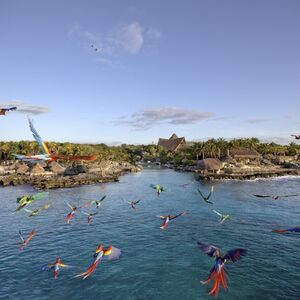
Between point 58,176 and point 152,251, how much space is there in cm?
5933

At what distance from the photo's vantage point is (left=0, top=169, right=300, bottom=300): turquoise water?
18.1m

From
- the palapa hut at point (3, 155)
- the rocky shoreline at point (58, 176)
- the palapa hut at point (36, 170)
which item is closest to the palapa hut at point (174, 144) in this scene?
the rocky shoreline at point (58, 176)

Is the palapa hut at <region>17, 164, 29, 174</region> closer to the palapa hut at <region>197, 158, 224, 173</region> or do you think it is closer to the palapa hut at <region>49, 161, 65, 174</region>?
the palapa hut at <region>49, 161, 65, 174</region>

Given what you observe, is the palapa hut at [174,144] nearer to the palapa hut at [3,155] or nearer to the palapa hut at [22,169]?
the palapa hut at [3,155]

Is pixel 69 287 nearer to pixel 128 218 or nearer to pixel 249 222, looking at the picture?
pixel 128 218

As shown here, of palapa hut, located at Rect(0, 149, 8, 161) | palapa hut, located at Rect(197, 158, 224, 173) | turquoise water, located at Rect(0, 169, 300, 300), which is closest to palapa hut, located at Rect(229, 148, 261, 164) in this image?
palapa hut, located at Rect(197, 158, 224, 173)

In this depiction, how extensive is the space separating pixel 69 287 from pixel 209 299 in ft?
27.5

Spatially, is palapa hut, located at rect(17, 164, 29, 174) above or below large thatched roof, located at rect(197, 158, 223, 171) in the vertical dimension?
below

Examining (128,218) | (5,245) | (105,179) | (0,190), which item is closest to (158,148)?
(105,179)

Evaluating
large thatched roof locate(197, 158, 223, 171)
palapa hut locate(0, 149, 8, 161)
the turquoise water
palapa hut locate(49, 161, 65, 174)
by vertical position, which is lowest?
the turquoise water

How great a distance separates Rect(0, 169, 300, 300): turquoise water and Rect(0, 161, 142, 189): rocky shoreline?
21.0 metres

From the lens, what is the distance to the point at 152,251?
24.4 meters

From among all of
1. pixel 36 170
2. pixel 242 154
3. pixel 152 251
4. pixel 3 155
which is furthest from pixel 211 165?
pixel 3 155

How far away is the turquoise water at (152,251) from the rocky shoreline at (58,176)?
68.8 feet
